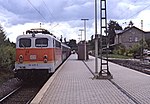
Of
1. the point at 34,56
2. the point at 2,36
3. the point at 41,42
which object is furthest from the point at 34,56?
the point at 2,36

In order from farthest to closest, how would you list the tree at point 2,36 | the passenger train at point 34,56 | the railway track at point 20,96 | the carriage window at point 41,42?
the tree at point 2,36 < the carriage window at point 41,42 < the passenger train at point 34,56 < the railway track at point 20,96

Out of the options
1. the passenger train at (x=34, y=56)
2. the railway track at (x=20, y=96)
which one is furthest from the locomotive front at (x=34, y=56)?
the railway track at (x=20, y=96)

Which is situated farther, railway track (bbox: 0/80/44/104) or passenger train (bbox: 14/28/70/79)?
passenger train (bbox: 14/28/70/79)

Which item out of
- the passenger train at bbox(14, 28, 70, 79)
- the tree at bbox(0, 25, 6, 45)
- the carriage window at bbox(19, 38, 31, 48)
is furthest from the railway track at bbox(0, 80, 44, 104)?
the tree at bbox(0, 25, 6, 45)

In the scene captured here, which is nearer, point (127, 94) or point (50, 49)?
point (127, 94)

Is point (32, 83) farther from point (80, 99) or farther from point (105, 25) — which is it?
point (80, 99)

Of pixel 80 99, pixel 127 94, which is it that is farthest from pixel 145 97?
pixel 80 99

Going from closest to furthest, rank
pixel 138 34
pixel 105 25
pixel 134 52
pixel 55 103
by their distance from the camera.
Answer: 1. pixel 55 103
2. pixel 105 25
3. pixel 134 52
4. pixel 138 34

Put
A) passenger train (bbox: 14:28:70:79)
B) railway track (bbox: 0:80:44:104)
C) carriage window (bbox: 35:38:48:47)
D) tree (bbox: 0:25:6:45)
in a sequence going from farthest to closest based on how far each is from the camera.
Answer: tree (bbox: 0:25:6:45), carriage window (bbox: 35:38:48:47), passenger train (bbox: 14:28:70:79), railway track (bbox: 0:80:44:104)

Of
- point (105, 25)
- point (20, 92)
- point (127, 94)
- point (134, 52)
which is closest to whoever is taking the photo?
point (127, 94)

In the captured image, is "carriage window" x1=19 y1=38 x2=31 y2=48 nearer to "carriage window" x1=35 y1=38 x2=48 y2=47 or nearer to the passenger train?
the passenger train

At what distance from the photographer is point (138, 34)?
11681cm

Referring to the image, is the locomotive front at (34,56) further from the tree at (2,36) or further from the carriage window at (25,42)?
the tree at (2,36)

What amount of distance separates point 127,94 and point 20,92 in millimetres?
6848
